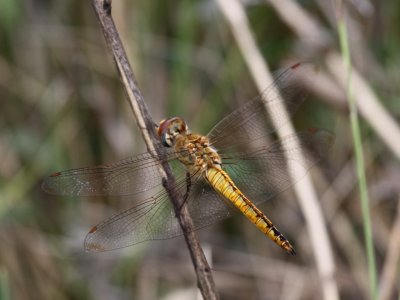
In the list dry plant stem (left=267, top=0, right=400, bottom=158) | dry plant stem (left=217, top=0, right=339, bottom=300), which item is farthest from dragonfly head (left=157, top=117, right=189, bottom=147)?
dry plant stem (left=267, top=0, right=400, bottom=158)

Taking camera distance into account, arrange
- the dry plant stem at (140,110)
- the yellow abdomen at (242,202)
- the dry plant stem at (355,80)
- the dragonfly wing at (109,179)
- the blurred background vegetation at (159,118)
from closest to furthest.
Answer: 1. the dry plant stem at (140,110)
2. the dragonfly wing at (109,179)
3. the yellow abdomen at (242,202)
4. the dry plant stem at (355,80)
5. the blurred background vegetation at (159,118)

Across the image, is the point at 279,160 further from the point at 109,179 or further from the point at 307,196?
the point at 109,179

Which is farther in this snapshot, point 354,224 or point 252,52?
point 354,224

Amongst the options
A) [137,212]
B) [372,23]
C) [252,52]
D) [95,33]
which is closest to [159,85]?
[95,33]

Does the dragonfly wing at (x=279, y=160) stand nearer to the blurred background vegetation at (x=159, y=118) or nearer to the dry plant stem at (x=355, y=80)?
the dry plant stem at (x=355, y=80)

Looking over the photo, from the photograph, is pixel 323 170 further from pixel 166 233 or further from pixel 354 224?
pixel 166 233

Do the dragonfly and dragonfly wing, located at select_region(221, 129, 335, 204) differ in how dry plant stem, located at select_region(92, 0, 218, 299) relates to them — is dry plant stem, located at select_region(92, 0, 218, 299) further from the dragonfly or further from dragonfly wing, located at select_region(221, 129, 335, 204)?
dragonfly wing, located at select_region(221, 129, 335, 204)

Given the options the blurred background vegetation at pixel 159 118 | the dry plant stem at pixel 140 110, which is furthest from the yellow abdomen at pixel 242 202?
the blurred background vegetation at pixel 159 118
